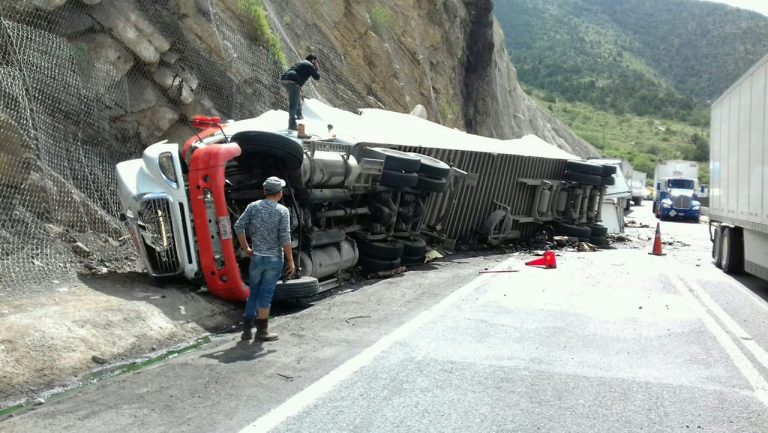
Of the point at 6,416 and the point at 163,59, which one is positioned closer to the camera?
the point at 6,416

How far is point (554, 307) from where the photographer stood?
8.75 m

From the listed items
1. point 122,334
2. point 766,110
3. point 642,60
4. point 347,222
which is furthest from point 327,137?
point 642,60

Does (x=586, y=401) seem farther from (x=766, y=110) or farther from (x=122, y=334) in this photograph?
(x=766, y=110)

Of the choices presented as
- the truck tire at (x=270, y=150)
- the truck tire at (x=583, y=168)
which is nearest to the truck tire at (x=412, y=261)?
the truck tire at (x=270, y=150)

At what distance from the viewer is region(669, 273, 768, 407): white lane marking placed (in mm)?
5461

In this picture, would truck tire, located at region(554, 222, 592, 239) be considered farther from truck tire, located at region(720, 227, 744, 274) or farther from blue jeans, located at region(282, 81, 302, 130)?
blue jeans, located at region(282, 81, 302, 130)

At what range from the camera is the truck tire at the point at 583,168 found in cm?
1952

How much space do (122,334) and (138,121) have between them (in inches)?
242

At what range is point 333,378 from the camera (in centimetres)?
543

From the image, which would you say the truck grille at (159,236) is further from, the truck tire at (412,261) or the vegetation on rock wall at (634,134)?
the vegetation on rock wall at (634,134)

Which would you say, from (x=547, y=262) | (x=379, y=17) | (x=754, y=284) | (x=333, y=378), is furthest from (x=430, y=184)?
(x=379, y=17)

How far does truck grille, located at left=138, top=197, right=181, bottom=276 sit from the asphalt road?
56.6 inches

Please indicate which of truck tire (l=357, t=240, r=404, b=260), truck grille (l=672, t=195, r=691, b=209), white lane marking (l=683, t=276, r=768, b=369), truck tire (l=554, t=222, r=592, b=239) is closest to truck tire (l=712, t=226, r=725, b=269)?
white lane marking (l=683, t=276, r=768, b=369)

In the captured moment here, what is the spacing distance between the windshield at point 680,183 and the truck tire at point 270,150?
111ft
